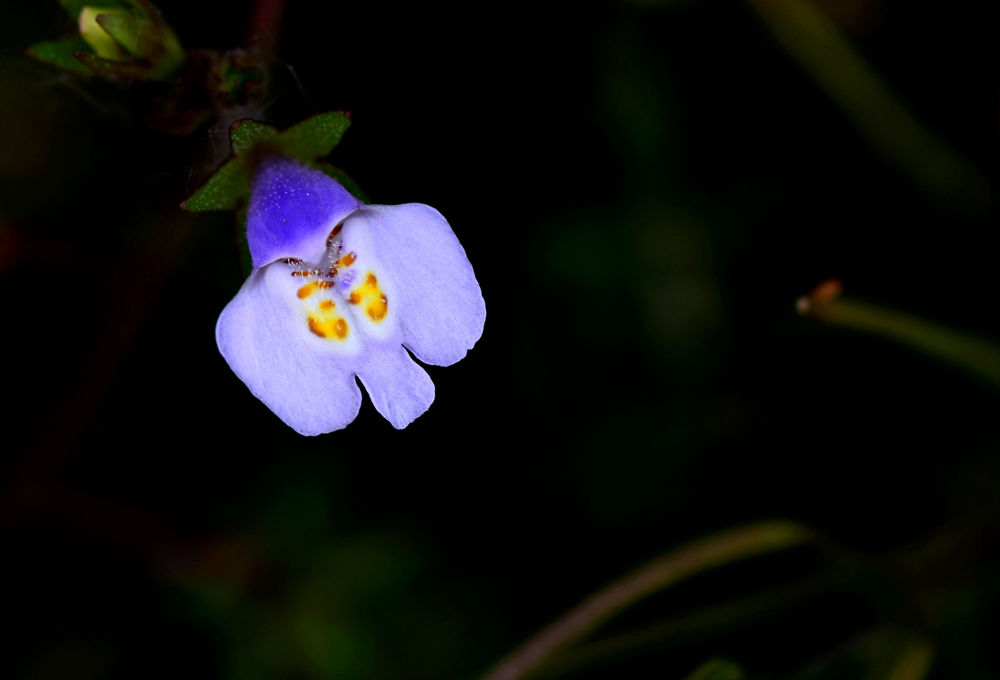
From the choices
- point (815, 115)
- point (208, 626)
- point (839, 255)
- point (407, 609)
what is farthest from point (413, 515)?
point (815, 115)

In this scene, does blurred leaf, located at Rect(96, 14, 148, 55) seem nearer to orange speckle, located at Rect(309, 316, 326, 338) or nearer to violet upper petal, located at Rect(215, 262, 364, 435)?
violet upper petal, located at Rect(215, 262, 364, 435)

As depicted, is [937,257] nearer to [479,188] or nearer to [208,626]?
[479,188]

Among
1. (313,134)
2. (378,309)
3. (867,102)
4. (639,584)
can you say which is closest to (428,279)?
(378,309)

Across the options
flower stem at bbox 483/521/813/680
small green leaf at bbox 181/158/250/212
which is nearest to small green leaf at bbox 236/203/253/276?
small green leaf at bbox 181/158/250/212

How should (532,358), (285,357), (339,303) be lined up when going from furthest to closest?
(532,358) < (339,303) < (285,357)

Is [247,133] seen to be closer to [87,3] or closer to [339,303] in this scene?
[339,303]

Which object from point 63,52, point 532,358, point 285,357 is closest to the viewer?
point 285,357
